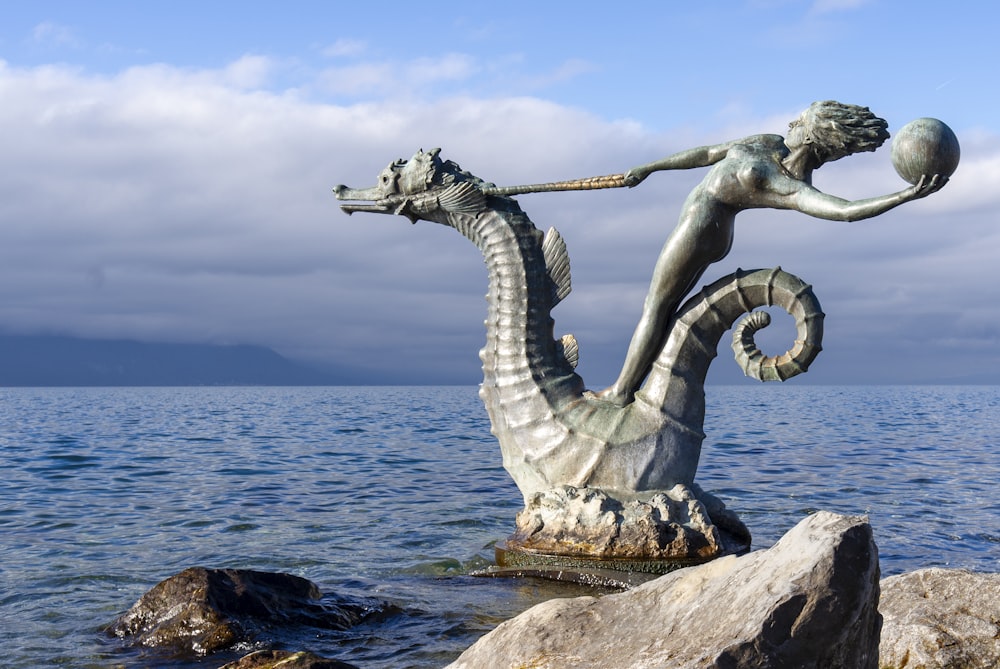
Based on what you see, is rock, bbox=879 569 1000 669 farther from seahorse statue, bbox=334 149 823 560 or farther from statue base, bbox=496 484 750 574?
seahorse statue, bbox=334 149 823 560

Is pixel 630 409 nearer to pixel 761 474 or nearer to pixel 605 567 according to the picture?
pixel 605 567

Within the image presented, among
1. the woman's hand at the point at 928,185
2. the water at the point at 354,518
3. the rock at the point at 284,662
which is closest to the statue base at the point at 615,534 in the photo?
the water at the point at 354,518

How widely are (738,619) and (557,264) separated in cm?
536

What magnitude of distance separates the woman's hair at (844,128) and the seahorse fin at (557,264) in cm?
217

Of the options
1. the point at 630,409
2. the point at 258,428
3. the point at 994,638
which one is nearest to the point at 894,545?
the point at 630,409

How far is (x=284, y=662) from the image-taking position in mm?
4109

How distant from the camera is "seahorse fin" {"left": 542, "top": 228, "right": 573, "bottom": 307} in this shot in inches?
324

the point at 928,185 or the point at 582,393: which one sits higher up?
the point at 928,185

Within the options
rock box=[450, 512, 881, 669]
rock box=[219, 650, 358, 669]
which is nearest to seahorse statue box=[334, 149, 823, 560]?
rock box=[219, 650, 358, 669]

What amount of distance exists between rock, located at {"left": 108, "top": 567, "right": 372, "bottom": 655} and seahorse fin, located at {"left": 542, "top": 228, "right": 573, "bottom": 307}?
3.16m

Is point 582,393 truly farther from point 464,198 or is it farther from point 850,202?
point 850,202

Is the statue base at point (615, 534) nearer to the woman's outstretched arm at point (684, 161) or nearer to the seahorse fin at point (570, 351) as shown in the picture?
the seahorse fin at point (570, 351)

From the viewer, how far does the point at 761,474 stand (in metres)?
15.3

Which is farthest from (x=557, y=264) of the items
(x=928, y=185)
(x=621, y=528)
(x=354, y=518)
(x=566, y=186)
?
(x=354, y=518)
